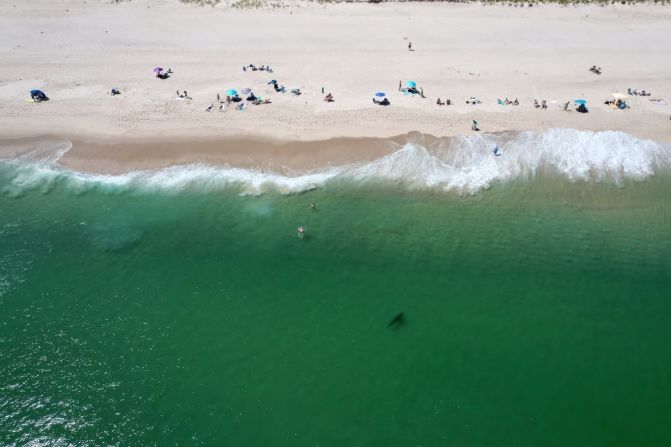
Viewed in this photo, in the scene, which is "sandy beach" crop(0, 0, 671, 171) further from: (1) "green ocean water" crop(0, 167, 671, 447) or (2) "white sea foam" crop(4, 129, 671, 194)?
(1) "green ocean water" crop(0, 167, 671, 447)

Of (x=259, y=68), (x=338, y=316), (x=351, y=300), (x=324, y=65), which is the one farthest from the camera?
(x=324, y=65)

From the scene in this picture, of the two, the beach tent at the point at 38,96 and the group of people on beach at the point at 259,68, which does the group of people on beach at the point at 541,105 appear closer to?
the group of people on beach at the point at 259,68

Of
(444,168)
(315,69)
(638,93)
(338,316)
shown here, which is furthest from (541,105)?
(338,316)

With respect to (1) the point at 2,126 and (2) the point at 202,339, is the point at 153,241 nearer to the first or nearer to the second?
(2) the point at 202,339

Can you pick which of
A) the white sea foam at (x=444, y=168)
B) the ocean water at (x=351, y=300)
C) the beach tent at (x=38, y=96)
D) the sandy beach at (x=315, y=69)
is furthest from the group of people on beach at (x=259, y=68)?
the beach tent at (x=38, y=96)

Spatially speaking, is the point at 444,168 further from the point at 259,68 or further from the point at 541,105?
the point at 259,68

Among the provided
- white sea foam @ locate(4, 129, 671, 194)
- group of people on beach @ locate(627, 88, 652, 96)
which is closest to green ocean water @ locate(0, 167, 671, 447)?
white sea foam @ locate(4, 129, 671, 194)
